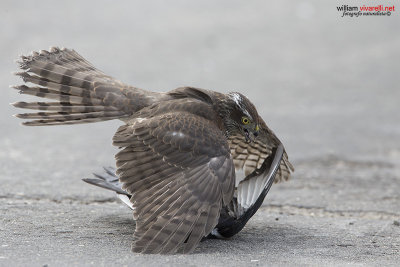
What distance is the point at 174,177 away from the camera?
5.74 m

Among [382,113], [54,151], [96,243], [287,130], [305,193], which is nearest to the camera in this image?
[96,243]

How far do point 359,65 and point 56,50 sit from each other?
307 inches

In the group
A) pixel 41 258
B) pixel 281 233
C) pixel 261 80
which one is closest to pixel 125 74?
pixel 261 80

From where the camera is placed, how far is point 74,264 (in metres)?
5.02

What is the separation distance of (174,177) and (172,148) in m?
0.30

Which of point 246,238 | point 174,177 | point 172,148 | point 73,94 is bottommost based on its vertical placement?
point 246,238

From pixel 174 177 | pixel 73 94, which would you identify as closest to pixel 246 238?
pixel 174 177

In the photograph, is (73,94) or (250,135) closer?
(250,135)

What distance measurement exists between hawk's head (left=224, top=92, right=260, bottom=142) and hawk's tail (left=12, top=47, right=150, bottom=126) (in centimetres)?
79

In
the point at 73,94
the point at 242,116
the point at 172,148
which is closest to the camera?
the point at 172,148

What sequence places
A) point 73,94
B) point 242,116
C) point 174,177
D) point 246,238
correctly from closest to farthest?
point 174,177 → point 246,238 → point 242,116 → point 73,94

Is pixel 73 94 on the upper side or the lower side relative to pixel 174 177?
upper

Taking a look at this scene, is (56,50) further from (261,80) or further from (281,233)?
(261,80)

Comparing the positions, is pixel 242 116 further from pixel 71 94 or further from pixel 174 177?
pixel 71 94
